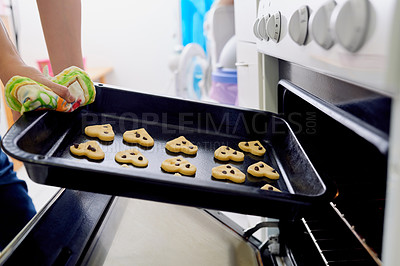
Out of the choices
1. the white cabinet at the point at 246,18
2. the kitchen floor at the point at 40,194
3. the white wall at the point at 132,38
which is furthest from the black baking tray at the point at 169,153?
the white wall at the point at 132,38

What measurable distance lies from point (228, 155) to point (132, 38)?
3537mm

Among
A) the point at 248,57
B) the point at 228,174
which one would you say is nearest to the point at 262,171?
the point at 228,174

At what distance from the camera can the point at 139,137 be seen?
0.89 metres

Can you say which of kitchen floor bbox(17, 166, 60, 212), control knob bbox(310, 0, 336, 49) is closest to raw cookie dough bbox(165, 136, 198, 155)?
control knob bbox(310, 0, 336, 49)

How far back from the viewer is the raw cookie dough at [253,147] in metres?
0.88

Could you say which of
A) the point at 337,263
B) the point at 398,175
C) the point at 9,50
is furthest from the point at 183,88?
the point at 398,175

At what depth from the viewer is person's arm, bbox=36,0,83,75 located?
1019 mm

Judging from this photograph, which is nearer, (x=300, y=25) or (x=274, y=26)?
(x=300, y=25)

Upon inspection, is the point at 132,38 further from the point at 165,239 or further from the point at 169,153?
the point at 165,239

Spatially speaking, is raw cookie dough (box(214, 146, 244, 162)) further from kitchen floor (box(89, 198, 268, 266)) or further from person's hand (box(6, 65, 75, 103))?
person's hand (box(6, 65, 75, 103))

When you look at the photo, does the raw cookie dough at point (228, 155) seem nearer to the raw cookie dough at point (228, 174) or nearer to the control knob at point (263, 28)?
the raw cookie dough at point (228, 174)

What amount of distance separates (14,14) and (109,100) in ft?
7.00

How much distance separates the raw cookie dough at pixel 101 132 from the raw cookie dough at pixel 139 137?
4cm

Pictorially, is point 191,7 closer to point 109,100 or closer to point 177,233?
point 109,100
